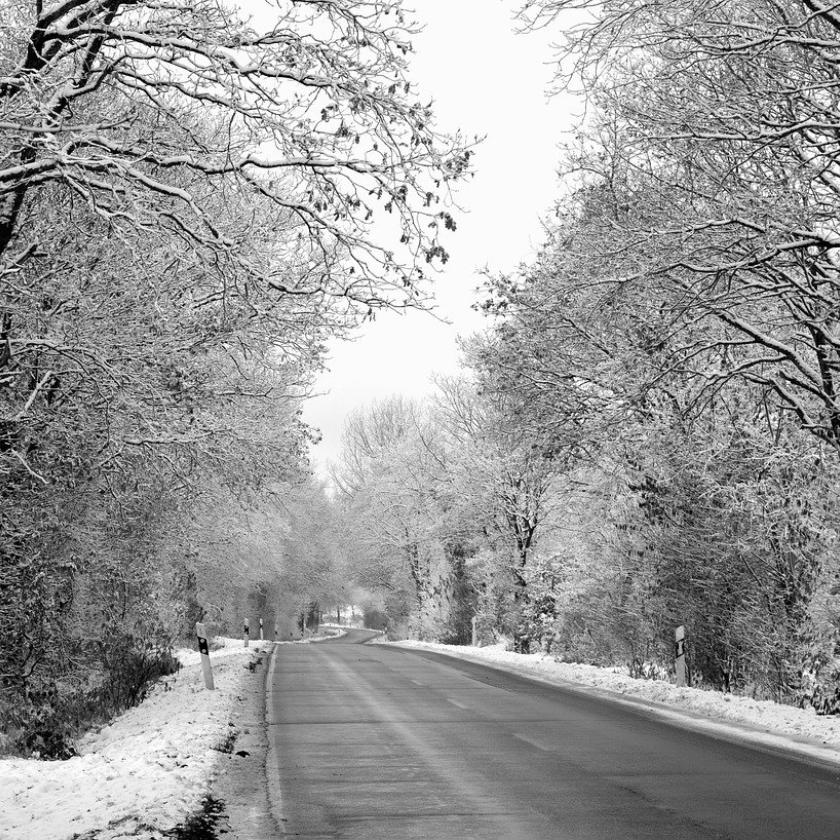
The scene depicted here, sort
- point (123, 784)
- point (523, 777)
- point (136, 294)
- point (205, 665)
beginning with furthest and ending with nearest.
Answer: point (205, 665)
point (136, 294)
point (523, 777)
point (123, 784)

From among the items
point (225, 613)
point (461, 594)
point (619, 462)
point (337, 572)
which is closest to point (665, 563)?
point (619, 462)

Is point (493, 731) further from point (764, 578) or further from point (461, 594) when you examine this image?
point (461, 594)

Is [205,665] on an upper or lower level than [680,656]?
lower

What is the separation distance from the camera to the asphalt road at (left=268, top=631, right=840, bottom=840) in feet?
23.6

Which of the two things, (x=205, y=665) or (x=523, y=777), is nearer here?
Answer: (x=523, y=777)

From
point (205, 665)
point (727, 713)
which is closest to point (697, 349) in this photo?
point (727, 713)

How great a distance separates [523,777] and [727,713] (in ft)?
21.2

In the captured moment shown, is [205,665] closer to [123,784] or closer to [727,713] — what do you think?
[727,713]

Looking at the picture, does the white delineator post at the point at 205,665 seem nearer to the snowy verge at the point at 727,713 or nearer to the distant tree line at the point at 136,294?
the distant tree line at the point at 136,294

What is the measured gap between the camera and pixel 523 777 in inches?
362

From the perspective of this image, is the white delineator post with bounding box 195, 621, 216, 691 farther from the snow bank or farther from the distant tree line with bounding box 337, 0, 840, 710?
the distant tree line with bounding box 337, 0, 840, 710

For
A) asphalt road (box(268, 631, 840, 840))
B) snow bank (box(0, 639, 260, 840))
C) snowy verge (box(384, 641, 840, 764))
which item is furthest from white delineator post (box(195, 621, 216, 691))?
snowy verge (box(384, 641, 840, 764))

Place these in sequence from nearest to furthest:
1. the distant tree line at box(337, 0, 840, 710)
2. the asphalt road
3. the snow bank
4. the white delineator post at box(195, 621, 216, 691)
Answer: the snow bank → the asphalt road → the distant tree line at box(337, 0, 840, 710) → the white delineator post at box(195, 621, 216, 691)

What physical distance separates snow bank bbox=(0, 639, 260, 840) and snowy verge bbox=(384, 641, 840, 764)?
20.1 feet
